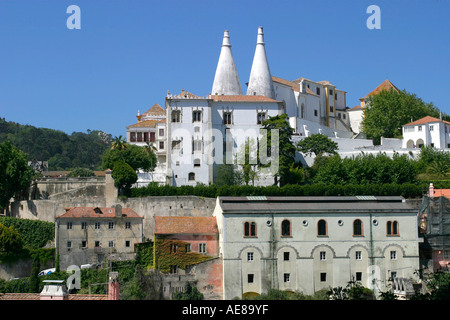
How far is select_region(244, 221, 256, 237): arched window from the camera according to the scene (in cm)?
4675

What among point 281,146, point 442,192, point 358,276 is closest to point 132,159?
point 281,146

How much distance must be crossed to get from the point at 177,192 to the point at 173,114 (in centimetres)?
1060

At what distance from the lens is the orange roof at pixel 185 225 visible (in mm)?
48209

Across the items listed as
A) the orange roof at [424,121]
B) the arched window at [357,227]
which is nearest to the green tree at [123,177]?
the arched window at [357,227]

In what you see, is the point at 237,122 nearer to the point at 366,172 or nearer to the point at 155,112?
the point at 366,172

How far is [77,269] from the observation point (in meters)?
49.4

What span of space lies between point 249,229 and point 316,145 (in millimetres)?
26154

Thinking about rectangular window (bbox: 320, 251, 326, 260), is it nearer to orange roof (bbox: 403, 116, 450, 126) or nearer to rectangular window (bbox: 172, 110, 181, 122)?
rectangular window (bbox: 172, 110, 181, 122)

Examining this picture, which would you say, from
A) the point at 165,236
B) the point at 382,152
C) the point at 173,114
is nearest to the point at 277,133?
the point at 173,114

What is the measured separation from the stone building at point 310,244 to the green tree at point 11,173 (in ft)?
65.3

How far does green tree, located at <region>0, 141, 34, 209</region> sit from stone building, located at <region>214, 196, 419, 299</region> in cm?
1990

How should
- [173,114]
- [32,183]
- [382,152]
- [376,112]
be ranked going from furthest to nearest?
[376,112] → [382,152] → [173,114] → [32,183]

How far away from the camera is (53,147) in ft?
535
